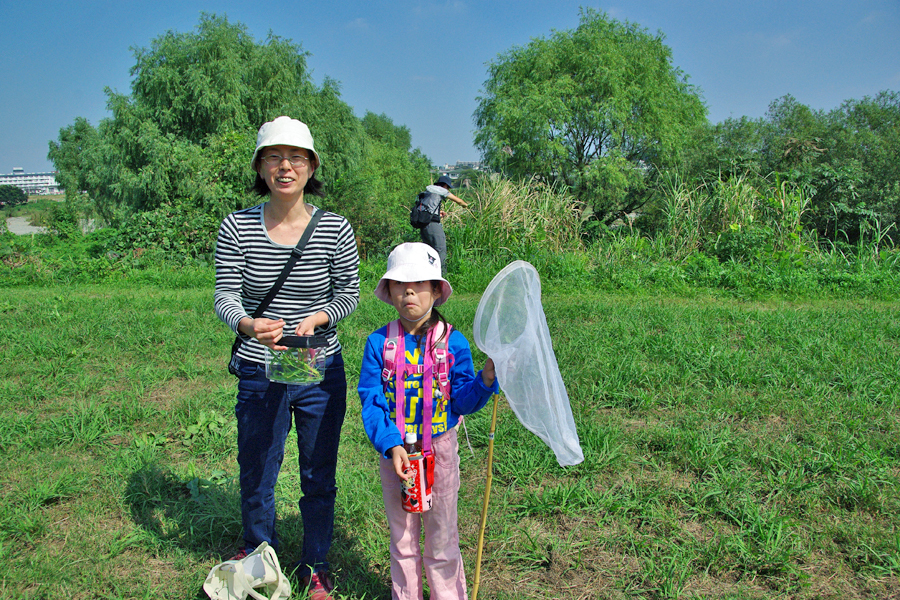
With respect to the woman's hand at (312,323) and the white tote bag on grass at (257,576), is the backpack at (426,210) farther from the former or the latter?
the white tote bag on grass at (257,576)

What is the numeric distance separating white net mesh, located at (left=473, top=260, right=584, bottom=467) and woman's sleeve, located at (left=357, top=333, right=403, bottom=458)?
1.27 ft

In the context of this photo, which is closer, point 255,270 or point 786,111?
point 255,270

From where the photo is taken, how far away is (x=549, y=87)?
94.9ft

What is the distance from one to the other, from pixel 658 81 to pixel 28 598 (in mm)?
33547

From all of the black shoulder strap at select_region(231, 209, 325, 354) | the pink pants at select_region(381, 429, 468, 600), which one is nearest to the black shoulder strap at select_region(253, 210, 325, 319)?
the black shoulder strap at select_region(231, 209, 325, 354)

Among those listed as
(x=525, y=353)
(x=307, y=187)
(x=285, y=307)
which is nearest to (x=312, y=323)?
(x=285, y=307)

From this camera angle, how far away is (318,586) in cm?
234

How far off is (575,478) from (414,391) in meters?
1.64

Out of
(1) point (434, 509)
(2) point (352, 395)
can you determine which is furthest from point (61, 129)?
(1) point (434, 509)

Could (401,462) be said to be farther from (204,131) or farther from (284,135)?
(204,131)

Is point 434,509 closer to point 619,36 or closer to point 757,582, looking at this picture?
point 757,582

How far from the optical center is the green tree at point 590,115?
2844 centimetres

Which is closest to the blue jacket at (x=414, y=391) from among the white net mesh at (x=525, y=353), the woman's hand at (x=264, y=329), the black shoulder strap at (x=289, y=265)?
the white net mesh at (x=525, y=353)

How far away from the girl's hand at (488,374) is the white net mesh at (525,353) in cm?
6
